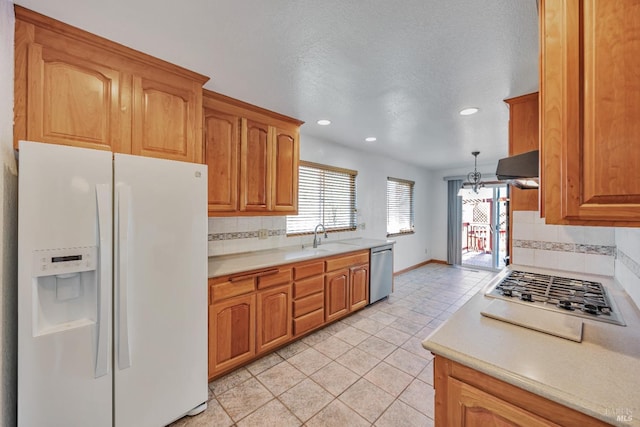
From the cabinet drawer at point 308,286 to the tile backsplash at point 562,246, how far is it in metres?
1.85

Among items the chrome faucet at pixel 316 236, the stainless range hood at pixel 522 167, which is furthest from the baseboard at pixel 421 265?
the stainless range hood at pixel 522 167

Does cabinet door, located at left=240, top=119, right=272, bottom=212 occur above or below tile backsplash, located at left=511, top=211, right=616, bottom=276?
above

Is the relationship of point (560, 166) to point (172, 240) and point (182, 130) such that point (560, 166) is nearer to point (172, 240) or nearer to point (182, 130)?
point (172, 240)

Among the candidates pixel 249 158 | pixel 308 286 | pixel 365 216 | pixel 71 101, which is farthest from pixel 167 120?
pixel 365 216

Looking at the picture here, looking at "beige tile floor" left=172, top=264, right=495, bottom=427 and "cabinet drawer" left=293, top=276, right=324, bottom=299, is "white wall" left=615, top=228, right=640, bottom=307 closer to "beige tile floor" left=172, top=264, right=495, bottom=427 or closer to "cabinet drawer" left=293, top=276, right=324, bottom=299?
"beige tile floor" left=172, top=264, right=495, bottom=427

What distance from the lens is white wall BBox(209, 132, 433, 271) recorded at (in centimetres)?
276

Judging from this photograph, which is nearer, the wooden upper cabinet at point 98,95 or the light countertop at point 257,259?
the wooden upper cabinet at point 98,95

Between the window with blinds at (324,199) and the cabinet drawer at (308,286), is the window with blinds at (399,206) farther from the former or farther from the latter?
the cabinet drawer at (308,286)

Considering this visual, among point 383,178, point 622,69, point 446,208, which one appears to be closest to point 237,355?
point 622,69

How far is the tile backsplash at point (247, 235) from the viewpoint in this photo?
258cm

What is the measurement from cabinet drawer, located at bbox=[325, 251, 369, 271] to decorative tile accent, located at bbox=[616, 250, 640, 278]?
→ 7.16ft

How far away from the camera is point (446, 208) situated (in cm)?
608

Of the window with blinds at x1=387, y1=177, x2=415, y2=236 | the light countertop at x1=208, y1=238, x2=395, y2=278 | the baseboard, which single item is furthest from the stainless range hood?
the baseboard

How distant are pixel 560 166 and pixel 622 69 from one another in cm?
29
